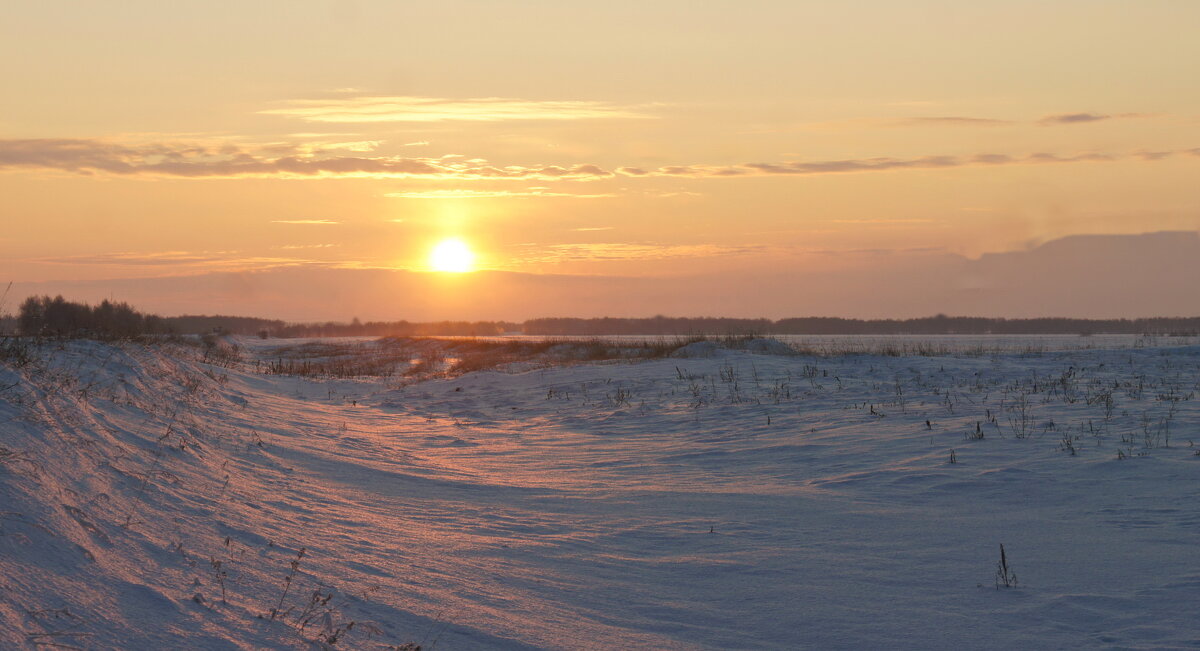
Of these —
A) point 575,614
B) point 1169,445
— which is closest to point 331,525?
point 575,614

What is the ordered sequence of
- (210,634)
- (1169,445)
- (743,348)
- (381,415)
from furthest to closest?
(743,348) < (381,415) < (1169,445) < (210,634)

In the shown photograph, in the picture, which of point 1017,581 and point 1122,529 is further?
point 1122,529

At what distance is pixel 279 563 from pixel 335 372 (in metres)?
24.9

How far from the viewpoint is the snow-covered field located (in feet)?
15.1

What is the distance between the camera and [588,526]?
751cm

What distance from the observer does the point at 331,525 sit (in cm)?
695

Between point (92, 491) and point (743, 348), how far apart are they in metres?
25.0

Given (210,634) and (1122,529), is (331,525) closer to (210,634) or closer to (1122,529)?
(210,634)

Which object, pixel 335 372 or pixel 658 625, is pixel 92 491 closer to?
pixel 658 625

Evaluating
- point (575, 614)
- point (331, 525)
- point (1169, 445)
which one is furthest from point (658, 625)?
point (1169, 445)

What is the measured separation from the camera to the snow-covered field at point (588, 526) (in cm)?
462

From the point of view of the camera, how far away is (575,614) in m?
5.18

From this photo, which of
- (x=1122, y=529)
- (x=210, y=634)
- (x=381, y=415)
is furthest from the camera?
(x=381, y=415)

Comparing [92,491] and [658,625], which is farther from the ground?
[92,491]
